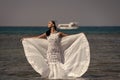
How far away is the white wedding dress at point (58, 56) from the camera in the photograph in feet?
53.2

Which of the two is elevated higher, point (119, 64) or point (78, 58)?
point (78, 58)

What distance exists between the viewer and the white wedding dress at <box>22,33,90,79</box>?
16219 millimetres

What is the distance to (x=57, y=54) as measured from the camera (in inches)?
639

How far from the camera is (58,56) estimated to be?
16.2m

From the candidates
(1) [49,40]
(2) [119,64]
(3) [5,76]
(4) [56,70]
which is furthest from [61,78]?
(2) [119,64]

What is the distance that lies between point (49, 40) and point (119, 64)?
7.56 m

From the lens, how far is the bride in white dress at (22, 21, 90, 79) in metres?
16.2

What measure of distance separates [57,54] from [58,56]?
0.08 metres

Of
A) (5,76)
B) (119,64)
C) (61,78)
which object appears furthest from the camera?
(119,64)

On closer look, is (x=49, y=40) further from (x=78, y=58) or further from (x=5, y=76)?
(x=5, y=76)

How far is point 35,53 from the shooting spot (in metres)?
16.9

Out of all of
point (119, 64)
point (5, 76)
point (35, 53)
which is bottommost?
point (119, 64)

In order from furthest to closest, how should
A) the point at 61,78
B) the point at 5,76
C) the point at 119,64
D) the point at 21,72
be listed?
the point at 119,64
the point at 21,72
the point at 5,76
the point at 61,78

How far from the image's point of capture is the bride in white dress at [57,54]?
16.2 metres
